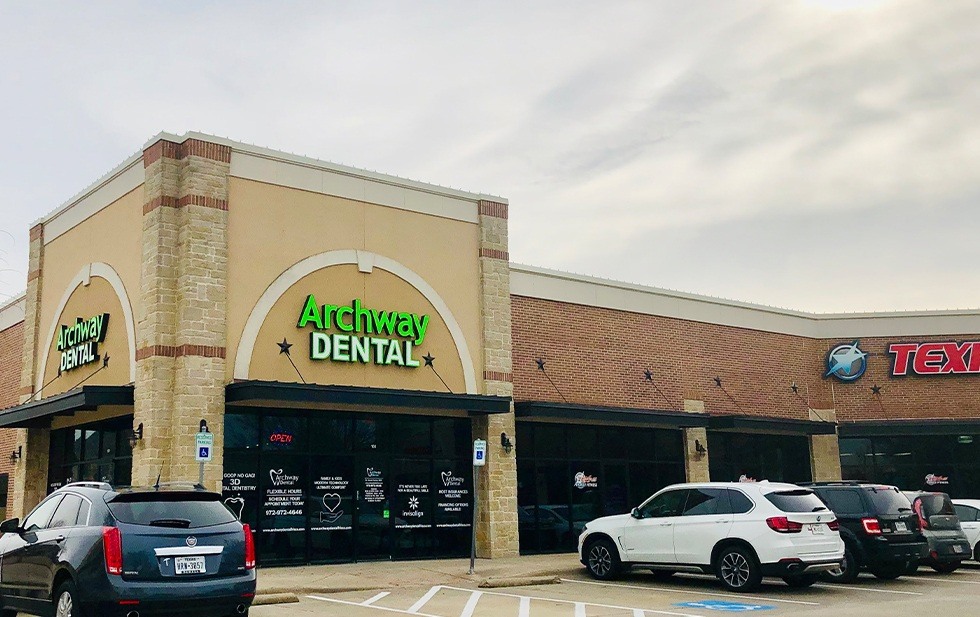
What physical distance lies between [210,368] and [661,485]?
12733 mm

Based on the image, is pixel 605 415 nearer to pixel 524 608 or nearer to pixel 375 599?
pixel 375 599

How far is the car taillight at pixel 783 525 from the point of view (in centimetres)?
1516

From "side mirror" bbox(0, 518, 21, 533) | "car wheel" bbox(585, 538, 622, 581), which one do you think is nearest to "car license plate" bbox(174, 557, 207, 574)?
"side mirror" bbox(0, 518, 21, 533)

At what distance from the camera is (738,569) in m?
15.6

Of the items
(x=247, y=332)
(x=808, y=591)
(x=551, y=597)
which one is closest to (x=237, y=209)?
(x=247, y=332)

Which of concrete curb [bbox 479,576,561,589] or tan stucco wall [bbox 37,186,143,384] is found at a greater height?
tan stucco wall [bbox 37,186,143,384]

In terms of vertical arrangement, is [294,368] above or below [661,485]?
above

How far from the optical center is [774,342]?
2933 cm

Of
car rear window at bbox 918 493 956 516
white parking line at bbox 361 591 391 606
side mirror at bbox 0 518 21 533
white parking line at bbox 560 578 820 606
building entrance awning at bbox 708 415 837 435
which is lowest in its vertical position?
white parking line at bbox 560 578 820 606

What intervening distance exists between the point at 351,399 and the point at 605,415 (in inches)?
273

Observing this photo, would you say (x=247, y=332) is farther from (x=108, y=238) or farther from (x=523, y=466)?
(x=523, y=466)

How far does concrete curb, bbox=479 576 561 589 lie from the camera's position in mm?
16797

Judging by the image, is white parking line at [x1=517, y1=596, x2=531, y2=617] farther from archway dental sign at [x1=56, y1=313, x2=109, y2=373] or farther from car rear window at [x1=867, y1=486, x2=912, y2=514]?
archway dental sign at [x1=56, y1=313, x2=109, y2=373]

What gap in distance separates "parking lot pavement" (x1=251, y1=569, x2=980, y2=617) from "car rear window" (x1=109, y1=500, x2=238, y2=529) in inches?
119
